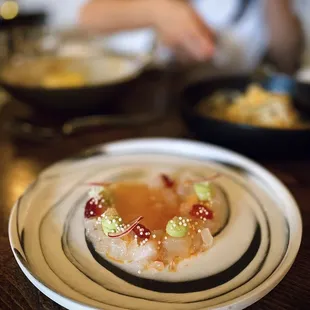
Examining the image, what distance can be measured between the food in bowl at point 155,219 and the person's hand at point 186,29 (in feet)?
1.58

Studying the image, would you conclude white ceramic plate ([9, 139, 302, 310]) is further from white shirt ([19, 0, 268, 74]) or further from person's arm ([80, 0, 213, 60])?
white shirt ([19, 0, 268, 74])

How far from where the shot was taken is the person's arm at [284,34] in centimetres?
148

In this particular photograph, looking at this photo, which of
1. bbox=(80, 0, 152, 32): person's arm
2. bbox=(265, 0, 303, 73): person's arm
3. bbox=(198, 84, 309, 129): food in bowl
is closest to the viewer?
bbox=(198, 84, 309, 129): food in bowl

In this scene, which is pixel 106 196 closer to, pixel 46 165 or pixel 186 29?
pixel 46 165

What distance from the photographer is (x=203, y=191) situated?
2.12ft

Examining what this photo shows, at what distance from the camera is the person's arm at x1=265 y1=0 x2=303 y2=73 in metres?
1.48

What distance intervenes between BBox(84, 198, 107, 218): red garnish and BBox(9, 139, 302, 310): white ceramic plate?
2cm

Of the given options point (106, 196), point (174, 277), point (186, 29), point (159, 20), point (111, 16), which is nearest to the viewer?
point (174, 277)

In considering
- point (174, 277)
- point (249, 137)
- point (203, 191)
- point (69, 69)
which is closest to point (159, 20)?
point (69, 69)

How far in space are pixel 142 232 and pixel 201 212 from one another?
0.10 meters

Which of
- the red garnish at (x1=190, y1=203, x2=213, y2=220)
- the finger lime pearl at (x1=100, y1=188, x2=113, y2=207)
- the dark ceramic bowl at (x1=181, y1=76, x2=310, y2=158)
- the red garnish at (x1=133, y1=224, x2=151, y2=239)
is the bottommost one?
the finger lime pearl at (x1=100, y1=188, x2=113, y2=207)

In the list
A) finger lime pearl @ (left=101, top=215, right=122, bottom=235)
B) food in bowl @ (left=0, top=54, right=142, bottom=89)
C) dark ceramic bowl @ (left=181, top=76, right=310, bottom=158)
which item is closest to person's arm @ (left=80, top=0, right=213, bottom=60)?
food in bowl @ (left=0, top=54, right=142, bottom=89)

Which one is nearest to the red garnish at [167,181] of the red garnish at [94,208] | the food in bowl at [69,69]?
the red garnish at [94,208]

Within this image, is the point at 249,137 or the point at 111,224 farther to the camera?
the point at 249,137
